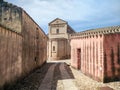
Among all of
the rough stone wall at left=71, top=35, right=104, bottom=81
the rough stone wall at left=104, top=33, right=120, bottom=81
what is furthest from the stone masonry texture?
the rough stone wall at left=104, top=33, right=120, bottom=81

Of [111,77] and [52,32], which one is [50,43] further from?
[111,77]

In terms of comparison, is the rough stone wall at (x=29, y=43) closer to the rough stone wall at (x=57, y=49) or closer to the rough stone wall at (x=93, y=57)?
the rough stone wall at (x=93, y=57)

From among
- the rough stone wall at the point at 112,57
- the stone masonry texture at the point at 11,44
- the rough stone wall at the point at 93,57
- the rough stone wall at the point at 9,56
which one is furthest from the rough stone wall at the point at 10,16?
the rough stone wall at the point at 112,57

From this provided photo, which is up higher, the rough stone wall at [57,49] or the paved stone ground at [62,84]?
the rough stone wall at [57,49]

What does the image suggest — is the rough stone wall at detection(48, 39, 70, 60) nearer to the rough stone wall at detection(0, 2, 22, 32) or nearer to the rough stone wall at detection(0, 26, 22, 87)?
the rough stone wall at detection(0, 2, 22, 32)

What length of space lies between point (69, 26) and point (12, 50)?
122 ft

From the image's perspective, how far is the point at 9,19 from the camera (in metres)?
12.8

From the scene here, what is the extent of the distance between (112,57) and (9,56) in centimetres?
677

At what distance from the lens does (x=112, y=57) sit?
39.3 ft

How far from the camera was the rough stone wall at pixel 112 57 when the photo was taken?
1173 centimetres

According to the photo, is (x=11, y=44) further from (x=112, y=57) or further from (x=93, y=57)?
(x=112, y=57)

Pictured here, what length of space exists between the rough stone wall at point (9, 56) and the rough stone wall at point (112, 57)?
19.0 feet

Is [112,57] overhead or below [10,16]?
below

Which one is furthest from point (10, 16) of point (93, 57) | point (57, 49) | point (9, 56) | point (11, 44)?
point (57, 49)
